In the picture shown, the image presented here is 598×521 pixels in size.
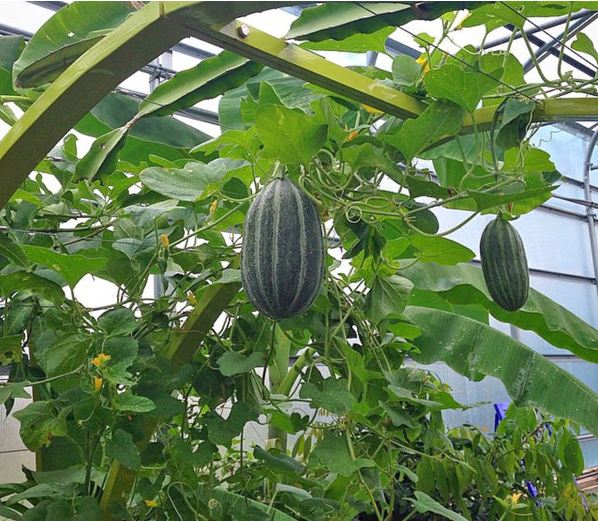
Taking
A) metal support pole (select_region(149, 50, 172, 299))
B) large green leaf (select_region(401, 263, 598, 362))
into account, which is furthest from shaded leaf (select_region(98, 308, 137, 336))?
metal support pole (select_region(149, 50, 172, 299))

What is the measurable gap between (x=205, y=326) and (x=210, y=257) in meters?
0.10

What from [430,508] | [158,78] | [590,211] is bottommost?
[430,508]

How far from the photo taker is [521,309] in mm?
1603

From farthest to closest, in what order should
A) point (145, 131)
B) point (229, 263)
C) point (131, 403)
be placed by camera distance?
point (145, 131) < point (229, 263) < point (131, 403)

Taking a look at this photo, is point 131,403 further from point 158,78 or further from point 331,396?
point 158,78

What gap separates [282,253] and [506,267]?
1.17 feet

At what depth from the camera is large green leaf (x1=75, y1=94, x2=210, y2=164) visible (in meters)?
1.35

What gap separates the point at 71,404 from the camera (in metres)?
0.88

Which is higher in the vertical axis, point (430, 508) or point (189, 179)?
point (189, 179)

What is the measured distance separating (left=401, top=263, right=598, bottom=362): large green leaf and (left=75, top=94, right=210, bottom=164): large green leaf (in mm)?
544

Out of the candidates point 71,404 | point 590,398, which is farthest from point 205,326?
point 590,398

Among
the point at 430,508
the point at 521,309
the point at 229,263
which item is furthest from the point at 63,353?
the point at 521,309

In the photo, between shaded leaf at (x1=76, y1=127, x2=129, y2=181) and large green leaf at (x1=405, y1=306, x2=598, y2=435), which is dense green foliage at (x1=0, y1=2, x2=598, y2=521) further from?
large green leaf at (x1=405, y1=306, x2=598, y2=435)

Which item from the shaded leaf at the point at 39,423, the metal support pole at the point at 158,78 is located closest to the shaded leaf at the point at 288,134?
the shaded leaf at the point at 39,423
